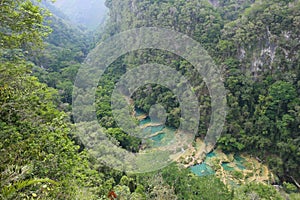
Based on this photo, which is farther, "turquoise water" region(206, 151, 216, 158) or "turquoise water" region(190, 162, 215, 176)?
"turquoise water" region(206, 151, 216, 158)

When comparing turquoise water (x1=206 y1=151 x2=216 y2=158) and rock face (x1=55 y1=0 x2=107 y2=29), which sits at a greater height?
rock face (x1=55 y1=0 x2=107 y2=29)

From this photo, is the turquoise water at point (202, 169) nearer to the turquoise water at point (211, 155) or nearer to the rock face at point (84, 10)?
the turquoise water at point (211, 155)

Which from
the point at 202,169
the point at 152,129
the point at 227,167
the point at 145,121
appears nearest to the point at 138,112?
the point at 145,121

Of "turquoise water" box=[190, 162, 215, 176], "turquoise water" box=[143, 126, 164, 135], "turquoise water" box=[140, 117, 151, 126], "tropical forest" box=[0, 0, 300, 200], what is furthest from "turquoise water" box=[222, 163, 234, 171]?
"turquoise water" box=[140, 117, 151, 126]

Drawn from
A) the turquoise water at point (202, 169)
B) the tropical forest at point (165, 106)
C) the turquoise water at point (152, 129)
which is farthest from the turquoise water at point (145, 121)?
the turquoise water at point (202, 169)

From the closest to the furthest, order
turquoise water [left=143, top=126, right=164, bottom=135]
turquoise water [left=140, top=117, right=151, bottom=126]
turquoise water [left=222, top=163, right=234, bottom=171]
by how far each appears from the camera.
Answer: turquoise water [left=222, top=163, right=234, bottom=171], turquoise water [left=143, top=126, right=164, bottom=135], turquoise water [left=140, top=117, right=151, bottom=126]

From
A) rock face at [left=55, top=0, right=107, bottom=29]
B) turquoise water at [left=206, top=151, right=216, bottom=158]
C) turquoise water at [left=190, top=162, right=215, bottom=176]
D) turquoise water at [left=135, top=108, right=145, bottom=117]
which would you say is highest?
rock face at [left=55, top=0, right=107, bottom=29]

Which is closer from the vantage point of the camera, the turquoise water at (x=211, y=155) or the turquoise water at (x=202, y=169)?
the turquoise water at (x=202, y=169)

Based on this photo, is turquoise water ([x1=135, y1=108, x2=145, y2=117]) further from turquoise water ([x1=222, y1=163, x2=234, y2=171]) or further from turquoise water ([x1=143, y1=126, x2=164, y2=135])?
turquoise water ([x1=222, y1=163, x2=234, y2=171])
